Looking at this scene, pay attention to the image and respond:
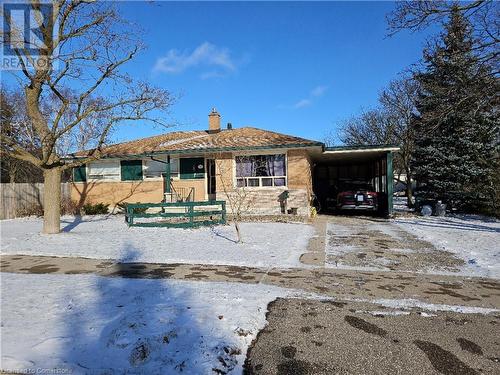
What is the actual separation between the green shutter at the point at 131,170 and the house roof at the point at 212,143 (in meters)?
0.57

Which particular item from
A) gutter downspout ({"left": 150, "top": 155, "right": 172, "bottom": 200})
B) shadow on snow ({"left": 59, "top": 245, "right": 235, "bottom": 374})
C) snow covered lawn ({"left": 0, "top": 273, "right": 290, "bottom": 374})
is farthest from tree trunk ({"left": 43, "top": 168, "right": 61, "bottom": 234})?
shadow on snow ({"left": 59, "top": 245, "right": 235, "bottom": 374})

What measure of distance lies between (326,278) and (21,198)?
18.5 meters

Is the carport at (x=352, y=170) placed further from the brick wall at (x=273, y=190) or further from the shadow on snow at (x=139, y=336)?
the shadow on snow at (x=139, y=336)

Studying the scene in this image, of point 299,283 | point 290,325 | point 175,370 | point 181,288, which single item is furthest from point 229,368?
point 299,283

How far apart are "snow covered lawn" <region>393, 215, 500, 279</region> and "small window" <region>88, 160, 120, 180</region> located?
1425cm

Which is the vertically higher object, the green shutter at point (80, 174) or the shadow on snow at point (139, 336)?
the green shutter at point (80, 174)

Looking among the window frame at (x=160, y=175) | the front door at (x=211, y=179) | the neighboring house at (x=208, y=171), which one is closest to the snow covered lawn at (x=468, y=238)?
the neighboring house at (x=208, y=171)

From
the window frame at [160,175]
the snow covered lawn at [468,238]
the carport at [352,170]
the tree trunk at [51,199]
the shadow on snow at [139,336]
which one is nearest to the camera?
the shadow on snow at [139,336]

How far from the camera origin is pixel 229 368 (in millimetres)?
3102

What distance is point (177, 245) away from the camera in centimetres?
889

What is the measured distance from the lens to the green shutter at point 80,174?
18875 millimetres

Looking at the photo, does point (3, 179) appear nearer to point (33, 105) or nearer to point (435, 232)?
point (33, 105)

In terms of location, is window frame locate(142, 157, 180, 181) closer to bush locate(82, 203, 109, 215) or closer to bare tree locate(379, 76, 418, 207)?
bush locate(82, 203, 109, 215)

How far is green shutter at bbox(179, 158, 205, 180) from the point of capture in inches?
685
